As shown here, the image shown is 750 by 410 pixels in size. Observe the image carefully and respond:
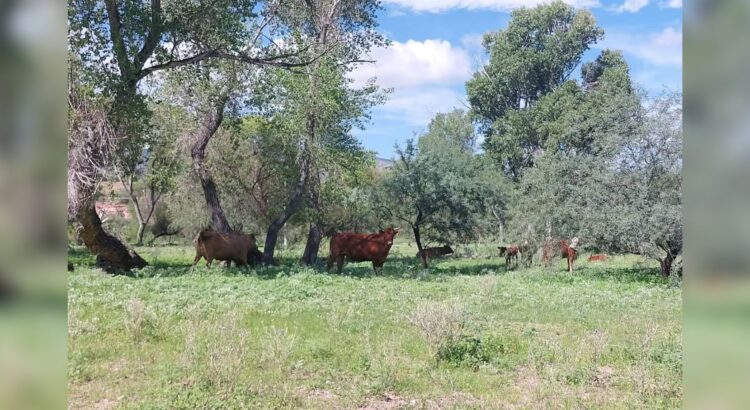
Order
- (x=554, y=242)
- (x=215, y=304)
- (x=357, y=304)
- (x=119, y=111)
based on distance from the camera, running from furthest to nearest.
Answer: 1. (x=554, y=242)
2. (x=119, y=111)
3. (x=357, y=304)
4. (x=215, y=304)

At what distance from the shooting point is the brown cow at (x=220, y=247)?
55.4 ft

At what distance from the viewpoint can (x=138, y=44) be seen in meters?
13.8

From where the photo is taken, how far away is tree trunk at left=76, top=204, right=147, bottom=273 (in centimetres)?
1490

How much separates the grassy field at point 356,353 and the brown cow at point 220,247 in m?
6.08

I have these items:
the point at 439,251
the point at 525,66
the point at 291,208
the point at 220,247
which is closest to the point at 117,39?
the point at 220,247

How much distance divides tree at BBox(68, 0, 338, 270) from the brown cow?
2.92 m

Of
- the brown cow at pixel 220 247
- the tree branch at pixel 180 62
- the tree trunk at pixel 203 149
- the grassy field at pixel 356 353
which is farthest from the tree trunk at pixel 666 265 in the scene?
the tree trunk at pixel 203 149

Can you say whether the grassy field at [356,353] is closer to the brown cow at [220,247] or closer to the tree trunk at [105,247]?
the tree trunk at [105,247]

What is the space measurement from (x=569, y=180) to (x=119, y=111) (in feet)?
44.1

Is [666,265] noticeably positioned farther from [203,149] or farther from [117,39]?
[117,39]

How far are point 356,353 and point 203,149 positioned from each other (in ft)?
47.5
